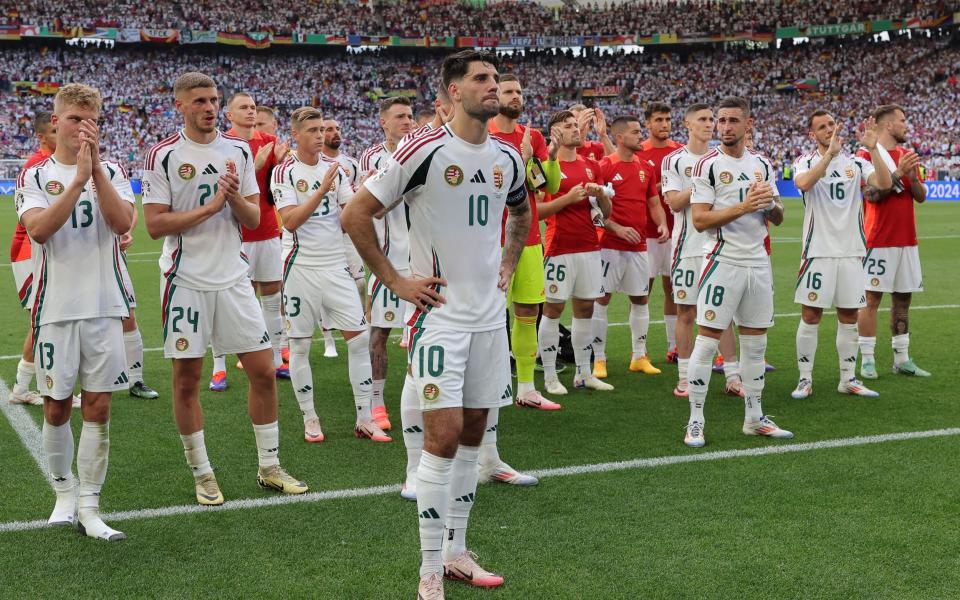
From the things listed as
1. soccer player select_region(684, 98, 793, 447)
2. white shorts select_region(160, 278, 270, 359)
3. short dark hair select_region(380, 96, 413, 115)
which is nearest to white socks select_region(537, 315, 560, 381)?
soccer player select_region(684, 98, 793, 447)

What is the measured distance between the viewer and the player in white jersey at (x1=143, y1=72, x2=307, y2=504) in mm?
5000

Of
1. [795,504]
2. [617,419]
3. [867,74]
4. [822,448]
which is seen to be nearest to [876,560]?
[795,504]

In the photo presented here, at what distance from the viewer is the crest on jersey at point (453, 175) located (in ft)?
12.6

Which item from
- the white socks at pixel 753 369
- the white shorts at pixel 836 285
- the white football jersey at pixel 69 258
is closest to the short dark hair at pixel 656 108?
the white shorts at pixel 836 285

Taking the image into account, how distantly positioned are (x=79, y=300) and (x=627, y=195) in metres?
5.41

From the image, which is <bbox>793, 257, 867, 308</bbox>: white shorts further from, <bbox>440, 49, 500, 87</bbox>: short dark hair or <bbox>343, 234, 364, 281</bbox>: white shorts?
<bbox>440, 49, 500, 87</bbox>: short dark hair

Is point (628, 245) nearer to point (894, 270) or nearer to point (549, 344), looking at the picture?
point (549, 344)

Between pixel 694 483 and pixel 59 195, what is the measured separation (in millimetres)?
3909

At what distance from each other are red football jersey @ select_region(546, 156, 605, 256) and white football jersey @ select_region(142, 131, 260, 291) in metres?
3.45

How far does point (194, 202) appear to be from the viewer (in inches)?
201

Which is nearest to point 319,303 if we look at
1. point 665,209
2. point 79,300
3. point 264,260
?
point 79,300

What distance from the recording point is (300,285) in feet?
21.5

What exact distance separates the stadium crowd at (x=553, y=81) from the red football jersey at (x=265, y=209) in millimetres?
37467

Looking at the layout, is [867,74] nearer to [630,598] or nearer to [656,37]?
[656,37]
